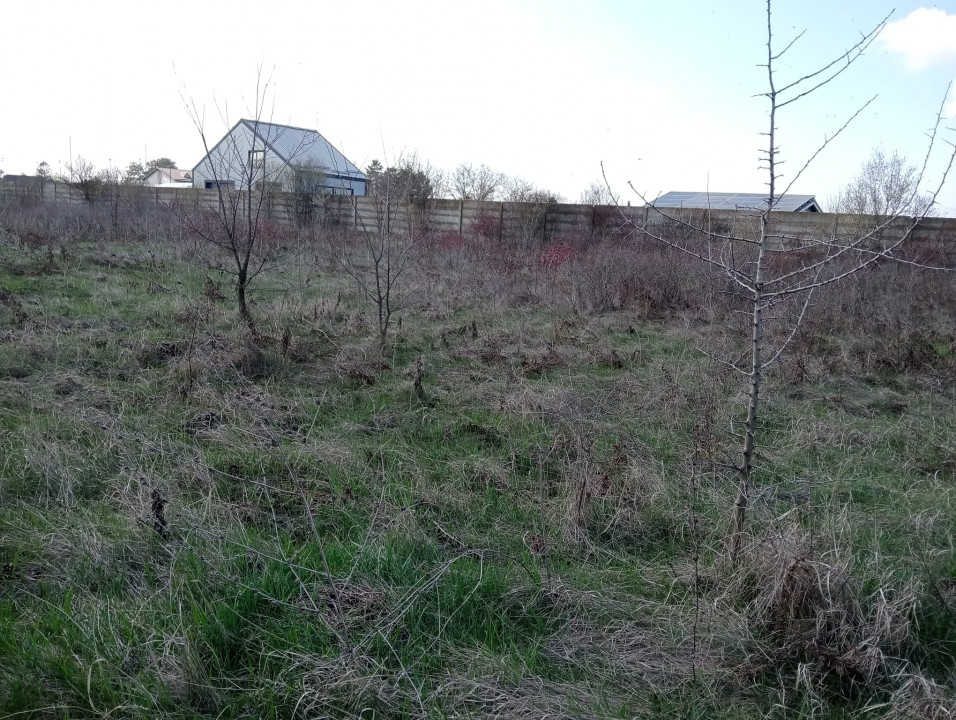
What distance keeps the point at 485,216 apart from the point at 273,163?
29.6ft

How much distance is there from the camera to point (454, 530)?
3434 millimetres

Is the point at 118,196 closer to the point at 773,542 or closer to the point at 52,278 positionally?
the point at 52,278

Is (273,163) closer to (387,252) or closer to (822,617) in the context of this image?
(387,252)

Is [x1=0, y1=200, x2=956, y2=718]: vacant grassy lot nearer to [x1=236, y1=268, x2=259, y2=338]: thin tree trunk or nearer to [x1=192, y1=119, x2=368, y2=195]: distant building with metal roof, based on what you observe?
[x1=236, y1=268, x2=259, y2=338]: thin tree trunk

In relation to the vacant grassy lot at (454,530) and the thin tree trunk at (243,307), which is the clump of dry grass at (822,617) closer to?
the vacant grassy lot at (454,530)

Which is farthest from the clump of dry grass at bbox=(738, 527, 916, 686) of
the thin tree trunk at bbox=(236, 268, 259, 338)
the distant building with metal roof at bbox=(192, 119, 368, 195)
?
the distant building with metal roof at bbox=(192, 119, 368, 195)

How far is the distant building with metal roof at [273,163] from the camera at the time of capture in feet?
24.7

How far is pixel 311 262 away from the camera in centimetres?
1339

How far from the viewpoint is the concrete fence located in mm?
13875

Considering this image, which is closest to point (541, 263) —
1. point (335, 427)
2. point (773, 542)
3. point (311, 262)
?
point (311, 262)

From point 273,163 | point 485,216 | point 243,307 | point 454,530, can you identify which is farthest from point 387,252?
point 485,216

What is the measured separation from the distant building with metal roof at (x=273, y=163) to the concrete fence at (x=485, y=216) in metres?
0.70

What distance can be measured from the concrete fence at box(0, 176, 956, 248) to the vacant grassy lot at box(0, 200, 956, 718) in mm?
7463

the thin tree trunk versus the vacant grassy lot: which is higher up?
the thin tree trunk
